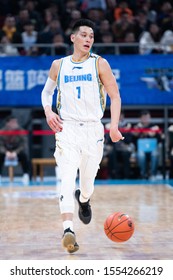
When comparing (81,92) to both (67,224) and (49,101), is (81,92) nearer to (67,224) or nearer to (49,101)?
(49,101)

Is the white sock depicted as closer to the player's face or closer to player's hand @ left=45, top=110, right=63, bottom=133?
player's hand @ left=45, top=110, right=63, bottom=133

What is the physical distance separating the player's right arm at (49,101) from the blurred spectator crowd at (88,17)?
10.7 metres

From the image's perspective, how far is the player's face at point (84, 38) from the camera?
7.95 m

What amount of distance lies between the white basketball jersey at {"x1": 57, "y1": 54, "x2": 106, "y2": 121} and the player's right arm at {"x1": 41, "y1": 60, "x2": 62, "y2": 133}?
0.41ft

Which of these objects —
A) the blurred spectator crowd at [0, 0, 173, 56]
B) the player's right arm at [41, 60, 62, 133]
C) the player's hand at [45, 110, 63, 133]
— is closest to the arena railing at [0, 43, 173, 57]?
the blurred spectator crowd at [0, 0, 173, 56]

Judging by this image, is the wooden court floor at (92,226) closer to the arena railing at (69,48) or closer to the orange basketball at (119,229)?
the orange basketball at (119,229)

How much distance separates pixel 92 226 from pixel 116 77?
31.5ft

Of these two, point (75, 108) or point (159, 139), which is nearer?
point (75, 108)

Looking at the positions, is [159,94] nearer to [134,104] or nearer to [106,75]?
[134,104]

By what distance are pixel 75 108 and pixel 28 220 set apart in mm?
3100

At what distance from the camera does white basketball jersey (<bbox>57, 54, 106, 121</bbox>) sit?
7.89 metres
